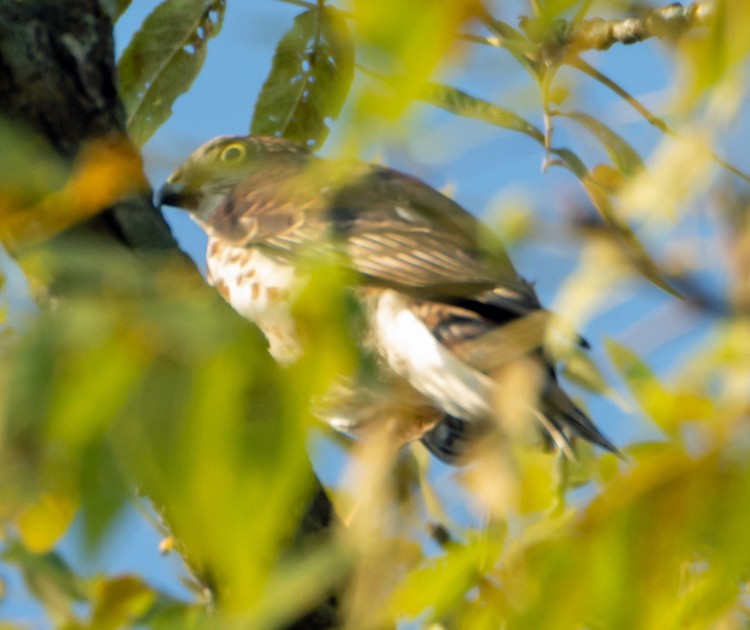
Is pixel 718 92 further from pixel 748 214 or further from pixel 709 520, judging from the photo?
pixel 709 520

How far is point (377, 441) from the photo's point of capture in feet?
5.84

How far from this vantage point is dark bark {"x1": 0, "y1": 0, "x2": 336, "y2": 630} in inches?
107

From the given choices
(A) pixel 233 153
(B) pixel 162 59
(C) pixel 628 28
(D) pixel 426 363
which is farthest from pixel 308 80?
(A) pixel 233 153

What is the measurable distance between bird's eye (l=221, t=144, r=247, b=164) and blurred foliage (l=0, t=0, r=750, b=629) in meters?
3.57

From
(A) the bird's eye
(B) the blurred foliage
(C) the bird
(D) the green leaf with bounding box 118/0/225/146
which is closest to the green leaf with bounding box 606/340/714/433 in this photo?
(B) the blurred foliage

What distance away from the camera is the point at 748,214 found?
1.30 metres

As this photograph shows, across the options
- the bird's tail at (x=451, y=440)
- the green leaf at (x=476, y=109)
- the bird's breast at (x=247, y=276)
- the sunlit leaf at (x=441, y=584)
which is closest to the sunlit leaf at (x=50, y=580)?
the sunlit leaf at (x=441, y=584)

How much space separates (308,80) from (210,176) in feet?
6.54

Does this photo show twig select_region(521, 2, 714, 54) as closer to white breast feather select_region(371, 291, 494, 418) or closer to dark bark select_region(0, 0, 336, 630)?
dark bark select_region(0, 0, 336, 630)

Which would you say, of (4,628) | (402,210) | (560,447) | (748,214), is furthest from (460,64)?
(402,210)

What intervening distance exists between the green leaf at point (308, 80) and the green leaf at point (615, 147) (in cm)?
102

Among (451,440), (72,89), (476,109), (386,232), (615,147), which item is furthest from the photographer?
(451,440)

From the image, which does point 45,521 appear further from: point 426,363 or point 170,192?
point 170,192

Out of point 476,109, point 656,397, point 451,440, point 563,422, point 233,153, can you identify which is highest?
point 476,109
